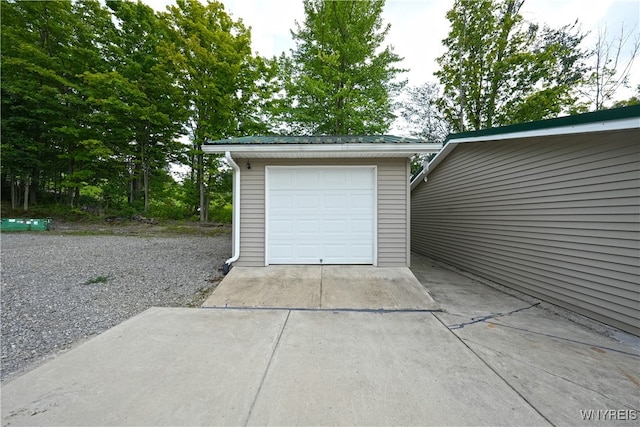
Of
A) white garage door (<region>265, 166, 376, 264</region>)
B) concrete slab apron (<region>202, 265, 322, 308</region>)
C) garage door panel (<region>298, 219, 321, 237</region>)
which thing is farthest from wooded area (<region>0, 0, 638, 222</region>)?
concrete slab apron (<region>202, 265, 322, 308</region>)

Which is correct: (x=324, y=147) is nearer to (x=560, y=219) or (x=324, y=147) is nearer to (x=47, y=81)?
(x=560, y=219)

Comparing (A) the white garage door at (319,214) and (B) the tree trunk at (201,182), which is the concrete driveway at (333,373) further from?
(B) the tree trunk at (201,182)

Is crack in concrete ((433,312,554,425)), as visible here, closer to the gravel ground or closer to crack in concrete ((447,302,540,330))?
crack in concrete ((447,302,540,330))

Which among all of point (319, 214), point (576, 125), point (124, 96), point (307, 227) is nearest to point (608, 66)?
point (576, 125)

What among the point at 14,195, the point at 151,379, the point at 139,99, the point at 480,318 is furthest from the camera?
the point at 14,195

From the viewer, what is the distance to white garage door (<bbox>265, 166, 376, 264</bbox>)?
470 centimetres

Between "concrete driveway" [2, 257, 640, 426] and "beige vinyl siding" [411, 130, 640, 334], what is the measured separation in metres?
0.57

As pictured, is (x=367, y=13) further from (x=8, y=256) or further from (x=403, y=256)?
(x=8, y=256)

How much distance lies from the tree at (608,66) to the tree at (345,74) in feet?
25.5

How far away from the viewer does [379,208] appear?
466cm

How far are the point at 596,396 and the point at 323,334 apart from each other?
6.97 ft

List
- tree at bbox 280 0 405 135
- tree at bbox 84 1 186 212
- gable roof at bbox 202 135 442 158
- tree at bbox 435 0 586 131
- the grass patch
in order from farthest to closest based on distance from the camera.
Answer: tree at bbox 84 1 186 212, tree at bbox 435 0 586 131, tree at bbox 280 0 405 135, gable roof at bbox 202 135 442 158, the grass patch

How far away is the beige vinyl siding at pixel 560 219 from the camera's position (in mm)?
2791

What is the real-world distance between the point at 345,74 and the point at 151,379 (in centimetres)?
1122
